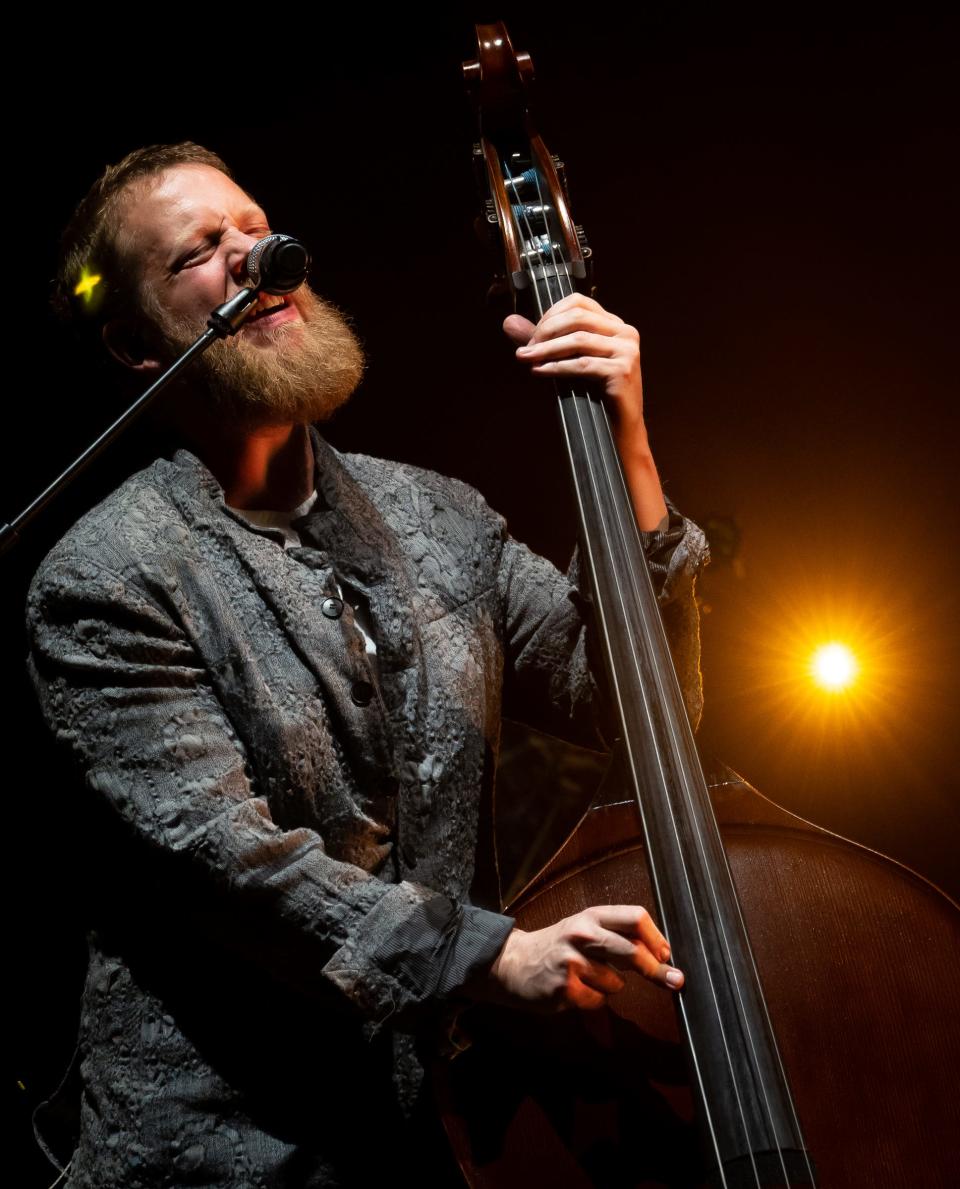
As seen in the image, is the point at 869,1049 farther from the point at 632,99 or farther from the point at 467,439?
the point at 632,99

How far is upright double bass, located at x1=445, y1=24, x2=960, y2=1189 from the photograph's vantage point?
91cm

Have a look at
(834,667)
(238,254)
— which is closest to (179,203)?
(238,254)

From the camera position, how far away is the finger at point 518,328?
1.45 meters

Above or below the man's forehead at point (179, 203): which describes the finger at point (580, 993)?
below

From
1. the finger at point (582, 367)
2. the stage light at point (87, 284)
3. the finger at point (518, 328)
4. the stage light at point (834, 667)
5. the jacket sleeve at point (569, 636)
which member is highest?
the stage light at point (87, 284)

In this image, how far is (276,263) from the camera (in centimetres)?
125

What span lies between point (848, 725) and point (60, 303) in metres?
2.16

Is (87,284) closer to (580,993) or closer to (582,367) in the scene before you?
(582,367)

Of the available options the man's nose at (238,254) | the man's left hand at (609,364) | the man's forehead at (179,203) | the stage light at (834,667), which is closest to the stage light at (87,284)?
the man's forehead at (179,203)

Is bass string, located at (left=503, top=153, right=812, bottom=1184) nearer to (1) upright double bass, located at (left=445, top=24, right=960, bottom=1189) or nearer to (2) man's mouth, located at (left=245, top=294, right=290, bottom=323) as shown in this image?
(1) upright double bass, located at (left=445, top=24, right=960, bottom=1189)

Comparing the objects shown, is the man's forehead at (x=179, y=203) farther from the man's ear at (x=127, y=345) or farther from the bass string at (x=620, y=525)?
the bass string at (x=620, y=525)

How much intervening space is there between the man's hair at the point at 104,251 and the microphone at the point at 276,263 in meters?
0.56

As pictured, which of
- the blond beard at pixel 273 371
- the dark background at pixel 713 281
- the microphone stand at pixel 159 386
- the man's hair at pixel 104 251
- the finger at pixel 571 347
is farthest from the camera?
the dark background at pixel 713 281

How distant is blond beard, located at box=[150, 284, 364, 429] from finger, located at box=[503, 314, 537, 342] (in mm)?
355
